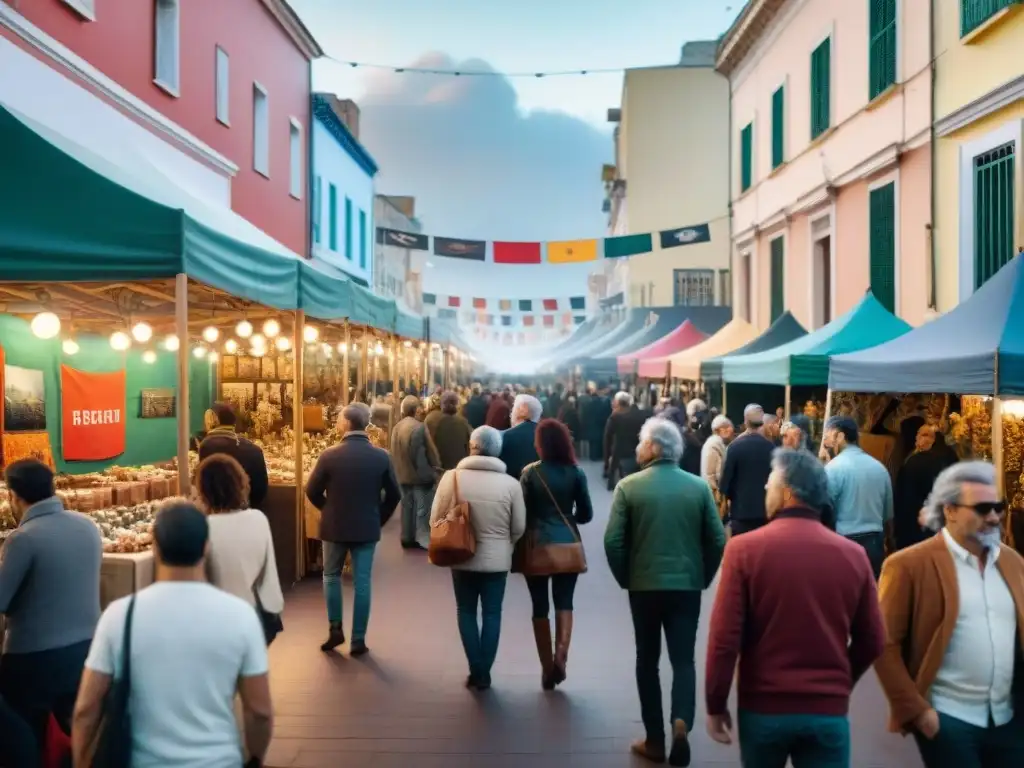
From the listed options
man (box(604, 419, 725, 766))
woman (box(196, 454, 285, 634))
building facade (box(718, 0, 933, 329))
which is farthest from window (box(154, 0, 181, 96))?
man (box(604, 419, 725, 766))

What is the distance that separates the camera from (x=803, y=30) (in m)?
17.7

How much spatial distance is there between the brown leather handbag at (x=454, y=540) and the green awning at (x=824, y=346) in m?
5.90

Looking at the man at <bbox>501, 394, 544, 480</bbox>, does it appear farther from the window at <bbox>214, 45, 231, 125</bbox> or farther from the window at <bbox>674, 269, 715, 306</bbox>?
the window at <bbox>674, 269, 715, 306</bbox>

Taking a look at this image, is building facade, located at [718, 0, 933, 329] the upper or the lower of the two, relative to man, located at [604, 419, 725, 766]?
upper

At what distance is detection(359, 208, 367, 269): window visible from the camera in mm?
28812

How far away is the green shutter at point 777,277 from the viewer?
1962 cm

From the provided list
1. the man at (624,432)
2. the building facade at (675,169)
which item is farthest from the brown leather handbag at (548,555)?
the building facade at (675,169)

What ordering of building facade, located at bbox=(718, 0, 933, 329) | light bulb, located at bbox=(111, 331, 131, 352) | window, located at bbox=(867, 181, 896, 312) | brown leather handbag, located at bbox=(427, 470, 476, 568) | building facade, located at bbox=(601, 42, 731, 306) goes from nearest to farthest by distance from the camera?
brown leather handbag, located at bbox=(427, 470, 476, 568) < light bulb, located at bbox=(111, 331, 131, 352) < building facade, located at bbox=(718, 0, 933, 329) < window, located at bbox=(867, 181, 896, 312) < building facade, located at bbox=(601, 42, 731, 306)

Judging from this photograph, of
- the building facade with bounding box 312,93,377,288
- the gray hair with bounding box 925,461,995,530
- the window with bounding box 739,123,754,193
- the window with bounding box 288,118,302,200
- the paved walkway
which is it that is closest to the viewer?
the gray hair with bounding box 925,461,995,530

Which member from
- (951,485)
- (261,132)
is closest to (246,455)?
(951,485)

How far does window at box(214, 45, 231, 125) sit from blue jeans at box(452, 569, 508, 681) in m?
11.9

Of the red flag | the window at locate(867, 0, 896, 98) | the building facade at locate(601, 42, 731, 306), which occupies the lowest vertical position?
the red flag

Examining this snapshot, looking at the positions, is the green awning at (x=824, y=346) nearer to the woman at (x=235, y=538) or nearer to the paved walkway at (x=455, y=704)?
the paved walkway at (x=455, y=704)

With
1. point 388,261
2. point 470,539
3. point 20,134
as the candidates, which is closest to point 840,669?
point 470,539
